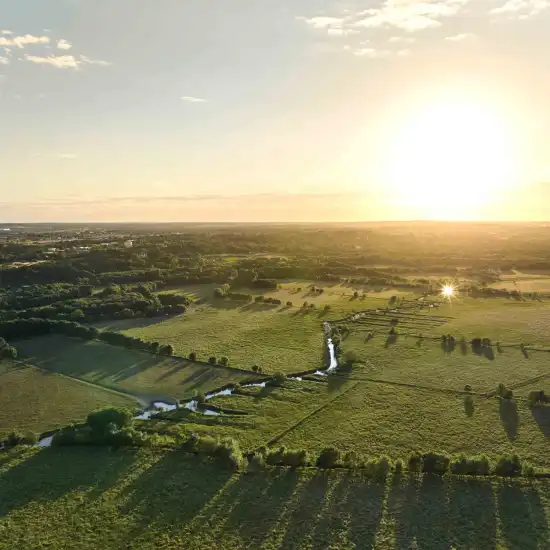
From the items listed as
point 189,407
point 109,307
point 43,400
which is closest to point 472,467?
point 189,407

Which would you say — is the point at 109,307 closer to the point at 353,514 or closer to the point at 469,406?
the point at 469,406

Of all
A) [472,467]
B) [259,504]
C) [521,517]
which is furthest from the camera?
[472,467]

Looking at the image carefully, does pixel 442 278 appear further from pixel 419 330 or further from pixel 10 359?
pixel 10 359

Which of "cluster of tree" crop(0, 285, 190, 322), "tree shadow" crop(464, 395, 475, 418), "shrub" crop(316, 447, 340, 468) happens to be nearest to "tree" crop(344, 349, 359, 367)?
"tree shadow" crop(464, 395, 475, 418)

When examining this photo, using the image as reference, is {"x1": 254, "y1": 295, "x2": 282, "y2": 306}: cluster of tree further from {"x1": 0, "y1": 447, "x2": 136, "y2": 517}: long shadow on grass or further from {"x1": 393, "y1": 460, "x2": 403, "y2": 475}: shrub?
{"x1": 393, "y1": 460, "x2": 403, "y2": 475}: shrub

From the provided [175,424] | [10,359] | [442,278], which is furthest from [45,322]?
[442,278]

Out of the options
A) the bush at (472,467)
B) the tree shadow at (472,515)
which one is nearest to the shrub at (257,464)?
the tree shadow at (472,515)

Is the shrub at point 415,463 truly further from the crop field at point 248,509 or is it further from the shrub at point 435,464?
the crop field at point 248,509
